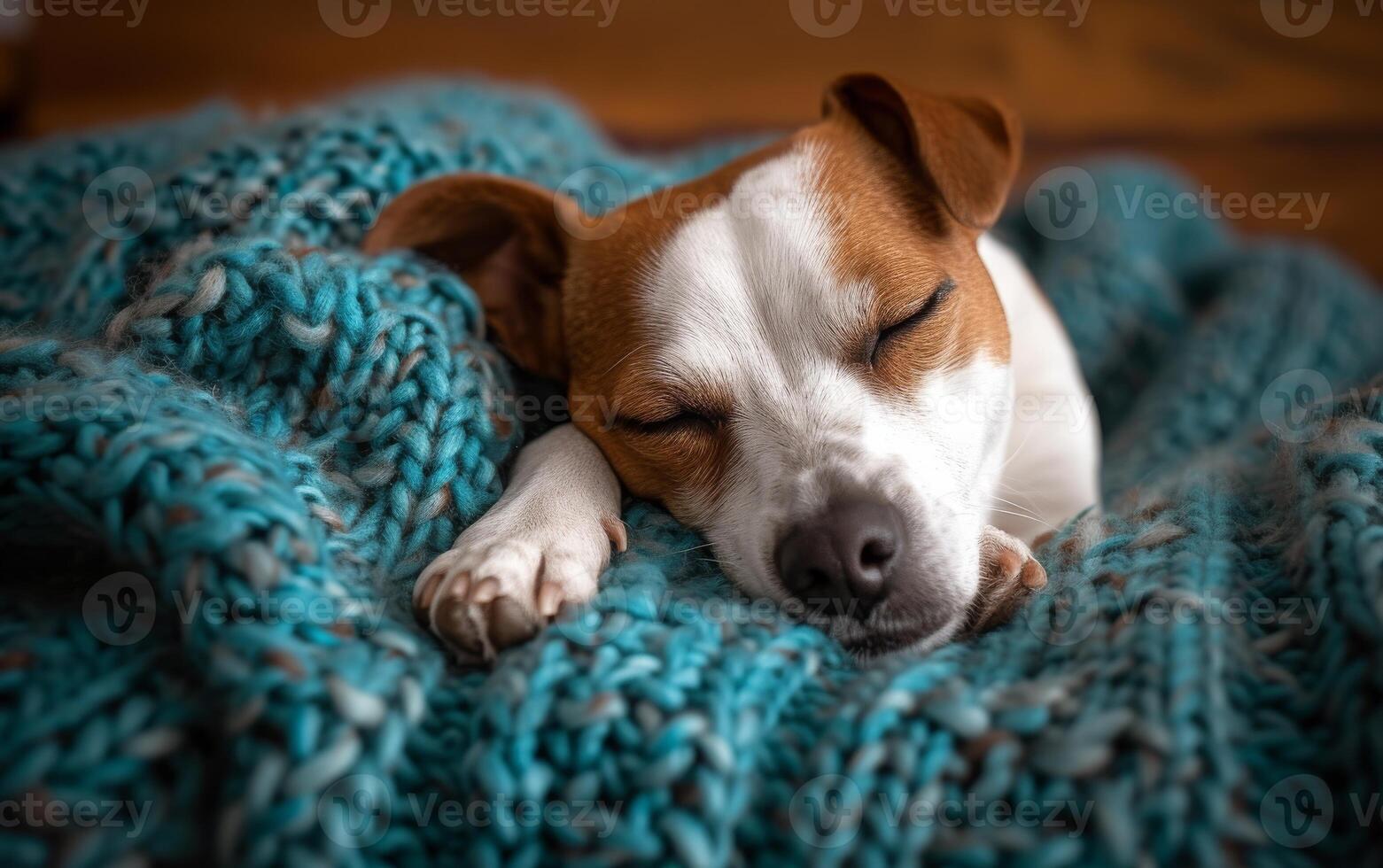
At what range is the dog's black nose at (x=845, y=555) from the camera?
4.47 ft

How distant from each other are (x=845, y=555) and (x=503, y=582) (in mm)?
519

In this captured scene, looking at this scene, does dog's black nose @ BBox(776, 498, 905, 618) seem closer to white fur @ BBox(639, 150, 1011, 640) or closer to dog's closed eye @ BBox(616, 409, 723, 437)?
white fur @ BBox(639, 150, 1011, 640)

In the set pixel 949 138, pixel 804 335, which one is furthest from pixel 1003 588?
pixel 949 138

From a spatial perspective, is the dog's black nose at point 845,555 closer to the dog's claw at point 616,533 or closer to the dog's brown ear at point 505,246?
the dog's claw at point 616,533

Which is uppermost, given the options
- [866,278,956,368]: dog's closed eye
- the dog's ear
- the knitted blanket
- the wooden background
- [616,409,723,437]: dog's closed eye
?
the wooden background

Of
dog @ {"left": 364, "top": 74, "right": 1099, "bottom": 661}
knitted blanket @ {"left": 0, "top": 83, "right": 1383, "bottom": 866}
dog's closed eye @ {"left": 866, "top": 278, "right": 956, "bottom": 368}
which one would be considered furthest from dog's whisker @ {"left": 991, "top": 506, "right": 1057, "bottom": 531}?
dog's closed eye @ {"left": 866, "top": 278, "right": 956, "bottom": 368}

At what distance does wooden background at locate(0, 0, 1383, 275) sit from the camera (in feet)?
12.5

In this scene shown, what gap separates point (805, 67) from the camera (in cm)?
396

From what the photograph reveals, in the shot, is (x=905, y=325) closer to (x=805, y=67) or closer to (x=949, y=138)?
(x=949, y=138)

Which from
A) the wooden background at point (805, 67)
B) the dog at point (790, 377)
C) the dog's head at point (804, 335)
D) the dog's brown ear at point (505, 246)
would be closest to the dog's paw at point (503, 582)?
the dog at point (790, 377)

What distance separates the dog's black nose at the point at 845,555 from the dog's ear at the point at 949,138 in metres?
0.75

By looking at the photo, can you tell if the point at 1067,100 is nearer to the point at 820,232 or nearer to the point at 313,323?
the point at 820,232

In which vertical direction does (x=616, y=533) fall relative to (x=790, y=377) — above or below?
below

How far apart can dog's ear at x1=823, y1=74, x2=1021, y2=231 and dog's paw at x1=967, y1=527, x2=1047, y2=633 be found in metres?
0.73
